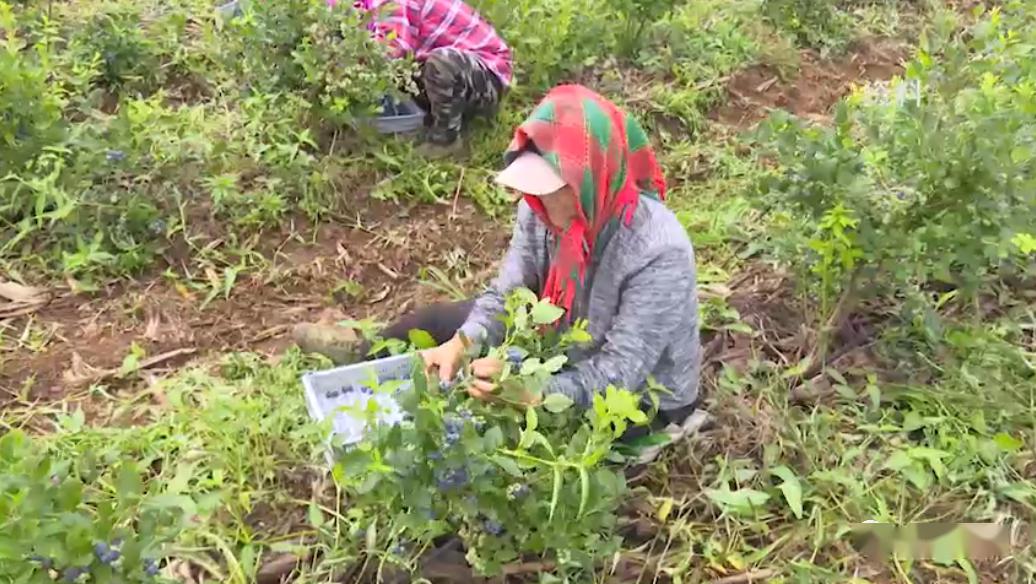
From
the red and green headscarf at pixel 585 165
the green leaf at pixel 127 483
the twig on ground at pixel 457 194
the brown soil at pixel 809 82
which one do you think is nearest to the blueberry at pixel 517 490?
the red and green headscarf at pixel 585 165

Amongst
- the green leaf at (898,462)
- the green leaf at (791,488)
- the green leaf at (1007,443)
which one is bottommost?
the green leaf at (791,488)

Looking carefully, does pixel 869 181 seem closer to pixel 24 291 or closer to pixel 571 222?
pixel 571 222

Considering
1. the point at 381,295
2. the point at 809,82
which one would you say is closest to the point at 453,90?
the point at 381,295

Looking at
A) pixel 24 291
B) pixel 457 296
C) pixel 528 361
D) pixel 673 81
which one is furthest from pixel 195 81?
pixel 528 361

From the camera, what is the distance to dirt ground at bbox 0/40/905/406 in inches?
118

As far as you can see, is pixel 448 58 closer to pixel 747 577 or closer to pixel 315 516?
pixel 315 516

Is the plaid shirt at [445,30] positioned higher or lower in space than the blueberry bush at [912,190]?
lower

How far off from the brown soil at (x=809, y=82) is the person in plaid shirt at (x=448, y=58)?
1135 mm

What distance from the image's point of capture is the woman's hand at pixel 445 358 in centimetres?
222

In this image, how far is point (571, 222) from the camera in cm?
217

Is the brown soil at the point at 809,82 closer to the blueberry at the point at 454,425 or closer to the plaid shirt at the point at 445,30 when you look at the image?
the plaid shirt at the point at 445,30

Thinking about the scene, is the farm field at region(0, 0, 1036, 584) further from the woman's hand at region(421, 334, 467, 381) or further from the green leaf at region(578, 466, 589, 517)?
the woman's hand at region(421, 334, 467, 381)

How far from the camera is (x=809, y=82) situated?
4.95 meters

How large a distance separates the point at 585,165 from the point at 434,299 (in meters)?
1.40
